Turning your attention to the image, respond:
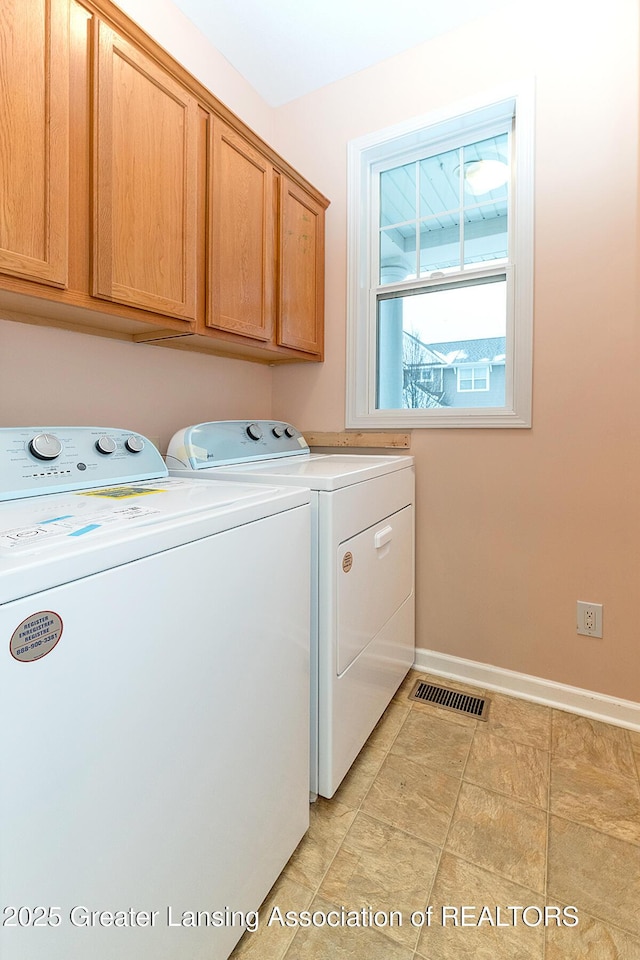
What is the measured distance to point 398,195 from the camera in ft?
7.14

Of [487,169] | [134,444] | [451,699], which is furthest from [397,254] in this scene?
[451,699]

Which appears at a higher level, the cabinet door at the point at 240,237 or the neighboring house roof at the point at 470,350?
the cabinet door at the point at 240,237

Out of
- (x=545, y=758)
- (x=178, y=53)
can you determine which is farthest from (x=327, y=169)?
(x=545, y=758)

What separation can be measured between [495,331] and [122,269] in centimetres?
145

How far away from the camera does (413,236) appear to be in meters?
2.15

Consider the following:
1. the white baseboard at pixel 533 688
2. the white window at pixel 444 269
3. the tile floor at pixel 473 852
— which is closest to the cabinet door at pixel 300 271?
the white window at pixel 444 269

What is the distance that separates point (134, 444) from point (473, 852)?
1.43 meters

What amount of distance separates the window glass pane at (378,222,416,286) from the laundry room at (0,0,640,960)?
0.06ft

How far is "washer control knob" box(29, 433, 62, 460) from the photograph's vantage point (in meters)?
1.14

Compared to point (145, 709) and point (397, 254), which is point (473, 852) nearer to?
point (145, 709)

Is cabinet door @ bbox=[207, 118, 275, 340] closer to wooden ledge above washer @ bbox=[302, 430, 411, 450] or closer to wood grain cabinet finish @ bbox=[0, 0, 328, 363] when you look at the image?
wood grain cabinet finish @ bbox=[0, 0, 328, 363]

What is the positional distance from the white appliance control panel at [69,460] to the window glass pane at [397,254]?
4.70 feet

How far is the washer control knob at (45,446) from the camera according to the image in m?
1.14

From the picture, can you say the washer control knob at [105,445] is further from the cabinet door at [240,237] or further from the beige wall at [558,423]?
the beige wall at [558,423]
